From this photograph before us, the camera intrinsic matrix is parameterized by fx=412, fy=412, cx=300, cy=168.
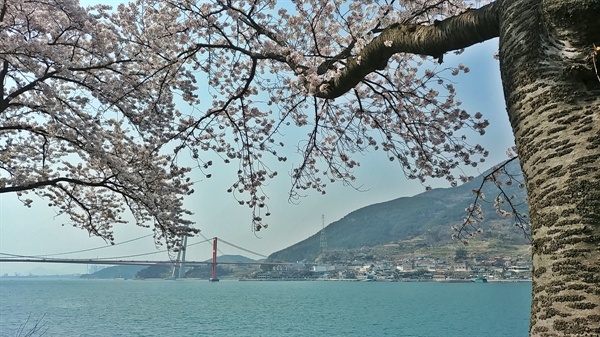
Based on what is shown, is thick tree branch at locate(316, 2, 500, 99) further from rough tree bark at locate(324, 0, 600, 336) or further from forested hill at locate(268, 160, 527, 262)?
forested hill at locate(268, 160, 527, 262)

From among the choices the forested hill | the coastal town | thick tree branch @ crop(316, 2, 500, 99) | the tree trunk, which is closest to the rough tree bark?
the tree trunk

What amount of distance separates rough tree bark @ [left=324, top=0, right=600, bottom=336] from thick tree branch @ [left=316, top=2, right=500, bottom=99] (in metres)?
0.30

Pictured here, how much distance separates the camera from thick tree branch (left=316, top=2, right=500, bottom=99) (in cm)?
178

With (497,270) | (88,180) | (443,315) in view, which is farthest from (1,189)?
(497,270)

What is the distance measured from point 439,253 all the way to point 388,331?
64.2m

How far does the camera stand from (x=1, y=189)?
665 cm

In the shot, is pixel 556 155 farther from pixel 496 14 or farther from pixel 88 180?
pixel 88 180

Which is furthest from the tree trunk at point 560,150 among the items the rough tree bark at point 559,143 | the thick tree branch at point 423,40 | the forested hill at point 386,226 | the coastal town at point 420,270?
the forested hill at point 386,226

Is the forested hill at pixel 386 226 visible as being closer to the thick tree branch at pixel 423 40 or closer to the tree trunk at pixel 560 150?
the thick tree branch at pixel 423 40

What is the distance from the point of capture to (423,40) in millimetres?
2072

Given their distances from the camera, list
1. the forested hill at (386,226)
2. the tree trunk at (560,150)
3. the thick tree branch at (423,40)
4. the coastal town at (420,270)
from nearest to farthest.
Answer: the tree trunk at (560,150) < the thick tree branch at (423,40) < the coastal town at (420,270) < the forested hill at (386,226)

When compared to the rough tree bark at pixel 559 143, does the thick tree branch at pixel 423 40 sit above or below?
above

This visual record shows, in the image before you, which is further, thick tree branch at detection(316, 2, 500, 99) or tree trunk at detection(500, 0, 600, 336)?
thick tree branch at detection(316, 2, 500, 99)

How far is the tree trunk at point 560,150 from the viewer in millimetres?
1104
